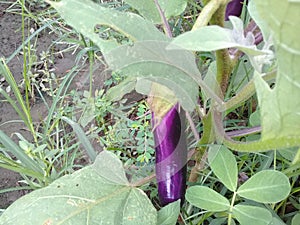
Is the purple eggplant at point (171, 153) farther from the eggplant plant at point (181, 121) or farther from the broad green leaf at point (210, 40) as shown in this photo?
the broad green leaf at point (210, 40)

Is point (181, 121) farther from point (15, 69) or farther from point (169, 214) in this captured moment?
point (15, 69)

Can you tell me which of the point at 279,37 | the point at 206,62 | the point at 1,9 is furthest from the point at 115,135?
the point at 279,37

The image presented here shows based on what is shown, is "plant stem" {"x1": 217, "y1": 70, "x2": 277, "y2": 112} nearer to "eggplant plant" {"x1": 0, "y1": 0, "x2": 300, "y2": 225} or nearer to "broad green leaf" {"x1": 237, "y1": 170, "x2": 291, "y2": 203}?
Result: "eggplant plant" {"x1": 0, "y1": 0, "x2": 300, "y2": 225}

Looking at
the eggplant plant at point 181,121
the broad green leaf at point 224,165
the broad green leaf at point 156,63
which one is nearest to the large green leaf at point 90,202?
the eggplant plant at point 181,121

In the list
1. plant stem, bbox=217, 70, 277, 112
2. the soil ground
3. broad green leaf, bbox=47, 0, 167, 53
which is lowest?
the soil ground

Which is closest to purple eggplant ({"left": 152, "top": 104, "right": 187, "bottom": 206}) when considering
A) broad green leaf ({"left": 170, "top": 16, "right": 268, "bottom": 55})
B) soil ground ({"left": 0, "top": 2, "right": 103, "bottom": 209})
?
broad green leaf ({"left": 170, "top": 16, "right": 268, "bottom": 55})

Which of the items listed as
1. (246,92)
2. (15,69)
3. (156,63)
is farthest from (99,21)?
(15,69)
